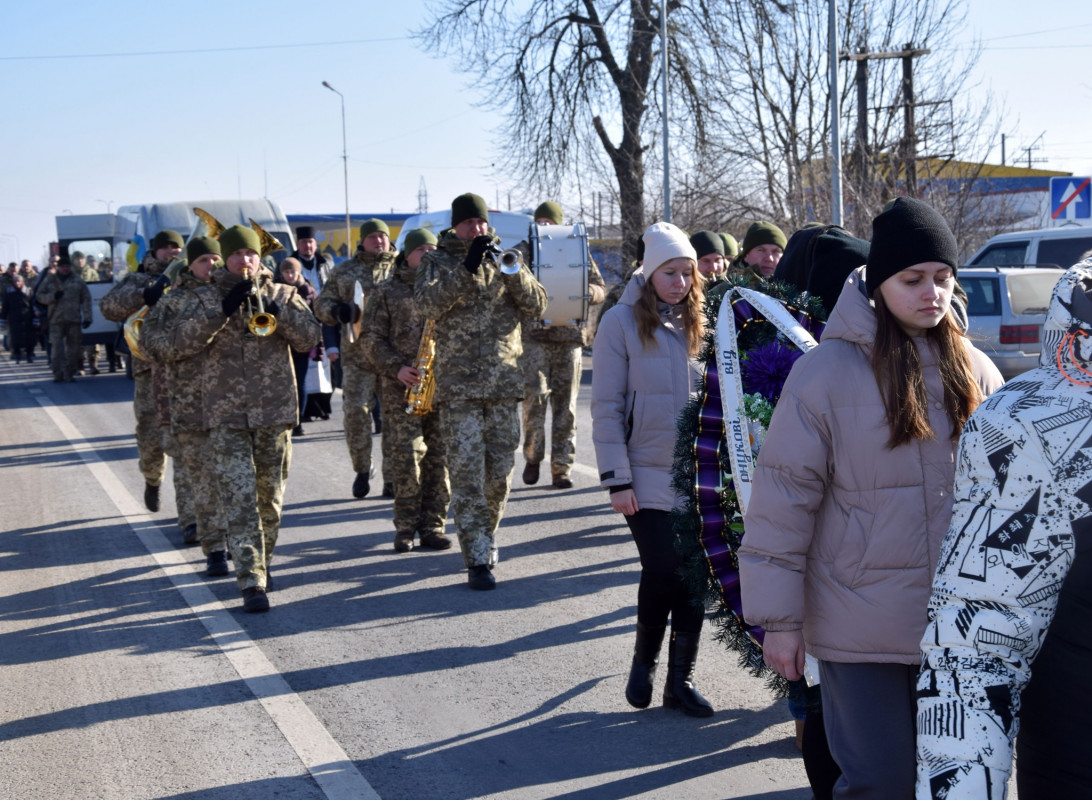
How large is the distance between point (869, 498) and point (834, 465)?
0.36ft

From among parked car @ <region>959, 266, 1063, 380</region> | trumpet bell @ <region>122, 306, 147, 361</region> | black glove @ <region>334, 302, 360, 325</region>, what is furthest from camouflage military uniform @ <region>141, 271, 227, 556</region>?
parked car @ <region>959, 266, 1063, 380</region>

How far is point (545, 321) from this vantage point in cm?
1045

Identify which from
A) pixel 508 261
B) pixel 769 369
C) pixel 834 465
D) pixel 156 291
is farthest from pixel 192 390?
pixel 834 465

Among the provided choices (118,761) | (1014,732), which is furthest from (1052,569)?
(118,761)

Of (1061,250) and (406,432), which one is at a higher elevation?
(1061,250)

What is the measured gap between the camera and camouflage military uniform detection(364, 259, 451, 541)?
8.23 metres

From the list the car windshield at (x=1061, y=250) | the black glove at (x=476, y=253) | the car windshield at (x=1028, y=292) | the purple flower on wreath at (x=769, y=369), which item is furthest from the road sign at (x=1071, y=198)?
the purple flower on wreath at (x=769, y=369)

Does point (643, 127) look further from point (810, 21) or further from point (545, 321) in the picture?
point (545, 321)

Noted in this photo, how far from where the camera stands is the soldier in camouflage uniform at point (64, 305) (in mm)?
21750

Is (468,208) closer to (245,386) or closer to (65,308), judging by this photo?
(245,386)

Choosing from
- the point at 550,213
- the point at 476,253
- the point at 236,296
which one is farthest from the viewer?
the point at 550,213

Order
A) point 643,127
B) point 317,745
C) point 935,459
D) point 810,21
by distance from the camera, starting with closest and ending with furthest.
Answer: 1. point 935,459
2. point 317,745
3. point 810,21
4. point 643,127

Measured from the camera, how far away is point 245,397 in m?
6.85

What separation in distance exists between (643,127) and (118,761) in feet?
79.3
